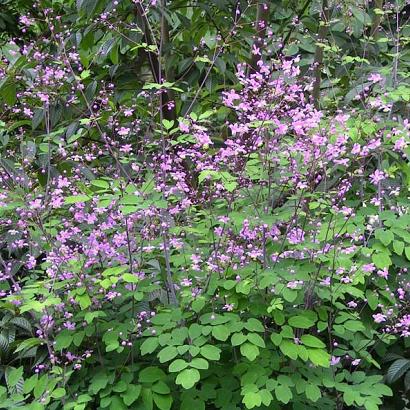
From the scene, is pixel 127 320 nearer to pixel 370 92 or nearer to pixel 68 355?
pixel 68 355

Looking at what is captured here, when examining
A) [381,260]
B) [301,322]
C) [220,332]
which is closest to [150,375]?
[220,332]

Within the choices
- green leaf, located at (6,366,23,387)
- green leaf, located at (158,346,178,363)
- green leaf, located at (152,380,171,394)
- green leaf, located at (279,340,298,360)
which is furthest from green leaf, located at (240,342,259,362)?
green leaf, located at (6,366,23,387)

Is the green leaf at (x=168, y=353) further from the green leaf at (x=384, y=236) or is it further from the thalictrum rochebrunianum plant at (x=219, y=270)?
the green leaf at (x=384, y=236)

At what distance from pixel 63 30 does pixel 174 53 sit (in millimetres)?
599

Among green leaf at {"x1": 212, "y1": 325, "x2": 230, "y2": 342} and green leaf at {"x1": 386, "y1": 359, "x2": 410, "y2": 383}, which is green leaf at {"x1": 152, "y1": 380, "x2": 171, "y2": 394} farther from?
green leaf at {"x1": 386, "y1": 359, "x2": 410, "y2": 383}

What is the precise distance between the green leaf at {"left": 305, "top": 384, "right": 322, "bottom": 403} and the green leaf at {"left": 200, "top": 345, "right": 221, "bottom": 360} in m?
0.36

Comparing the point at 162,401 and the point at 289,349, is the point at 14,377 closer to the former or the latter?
the point at 162,401

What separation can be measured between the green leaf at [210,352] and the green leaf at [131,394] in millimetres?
293

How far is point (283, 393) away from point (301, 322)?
251 millimetres

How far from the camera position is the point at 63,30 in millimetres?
3205

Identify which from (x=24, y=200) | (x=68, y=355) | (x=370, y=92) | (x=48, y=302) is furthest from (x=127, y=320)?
(x=370, y=92)

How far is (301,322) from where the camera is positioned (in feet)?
7.09

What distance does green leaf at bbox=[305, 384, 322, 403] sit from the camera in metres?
2.11

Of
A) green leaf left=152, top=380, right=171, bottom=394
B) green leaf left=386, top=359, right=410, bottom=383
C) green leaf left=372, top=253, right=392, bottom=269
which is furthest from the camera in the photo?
green leaf left=386, top=359, right=410, bottom=383
